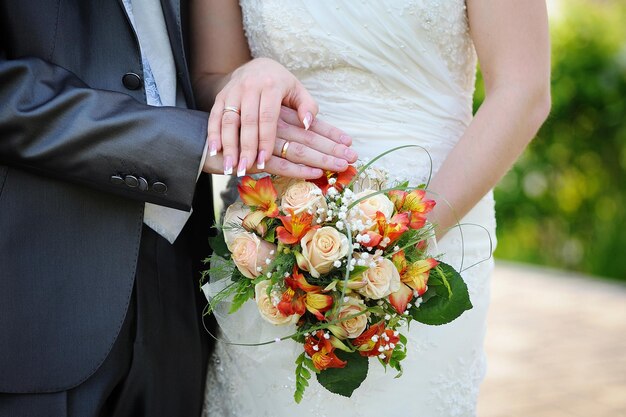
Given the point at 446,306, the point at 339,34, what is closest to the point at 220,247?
the point at 446,306

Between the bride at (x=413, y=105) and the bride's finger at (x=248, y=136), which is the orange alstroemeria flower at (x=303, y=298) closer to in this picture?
the bride's finger at (x=248, y=136)

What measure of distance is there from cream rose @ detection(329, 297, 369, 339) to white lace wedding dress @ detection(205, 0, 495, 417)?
0.37m

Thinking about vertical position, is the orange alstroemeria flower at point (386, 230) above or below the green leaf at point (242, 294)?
above

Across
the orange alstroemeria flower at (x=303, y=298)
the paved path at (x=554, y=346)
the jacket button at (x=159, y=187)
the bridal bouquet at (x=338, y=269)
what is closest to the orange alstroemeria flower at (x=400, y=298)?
the bridal bouquet at (x=338, y=269)

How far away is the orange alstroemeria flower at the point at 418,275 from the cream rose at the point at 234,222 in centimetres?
36

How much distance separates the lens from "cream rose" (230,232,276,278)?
160 centimetres

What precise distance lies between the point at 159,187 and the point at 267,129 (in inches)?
10.8

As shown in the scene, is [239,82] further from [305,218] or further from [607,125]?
[607,125]

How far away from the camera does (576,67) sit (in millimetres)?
7508

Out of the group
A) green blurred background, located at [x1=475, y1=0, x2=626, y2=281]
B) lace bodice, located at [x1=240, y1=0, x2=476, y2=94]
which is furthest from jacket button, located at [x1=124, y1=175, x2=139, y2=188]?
green blurred background, located at [x1=475, y1=0, x2=626, y2=281]

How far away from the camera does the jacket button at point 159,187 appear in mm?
1758

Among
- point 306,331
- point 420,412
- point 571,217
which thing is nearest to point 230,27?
point 306,331

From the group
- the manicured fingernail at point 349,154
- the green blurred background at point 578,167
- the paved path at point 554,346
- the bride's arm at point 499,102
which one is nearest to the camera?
the manicured fingernail at point 349,154

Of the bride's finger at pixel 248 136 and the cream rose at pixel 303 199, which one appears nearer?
the cream rose at pixel 303 199
